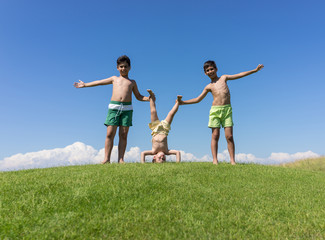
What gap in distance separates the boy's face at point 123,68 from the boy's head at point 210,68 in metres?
2.59

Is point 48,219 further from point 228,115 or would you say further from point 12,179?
point 228,115

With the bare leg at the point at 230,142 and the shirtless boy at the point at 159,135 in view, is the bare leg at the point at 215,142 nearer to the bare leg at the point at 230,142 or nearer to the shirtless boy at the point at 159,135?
the bare leg at the point at 230,142

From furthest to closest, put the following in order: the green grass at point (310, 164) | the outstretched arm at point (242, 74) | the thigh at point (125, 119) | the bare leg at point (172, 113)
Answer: the green grass at point (310, 164) < the outstretched arm at point (242, 74) < the bare leg at point (172, 113) < the thigh at point (125, 119)

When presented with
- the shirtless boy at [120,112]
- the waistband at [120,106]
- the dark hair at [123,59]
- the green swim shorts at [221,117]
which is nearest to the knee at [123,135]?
the shirtless boy at [120,112]

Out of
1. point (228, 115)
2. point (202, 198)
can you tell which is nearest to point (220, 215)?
point (202, 198)

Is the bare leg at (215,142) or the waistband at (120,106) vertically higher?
the waistband at (120,106)

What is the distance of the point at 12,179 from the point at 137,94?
4423mm

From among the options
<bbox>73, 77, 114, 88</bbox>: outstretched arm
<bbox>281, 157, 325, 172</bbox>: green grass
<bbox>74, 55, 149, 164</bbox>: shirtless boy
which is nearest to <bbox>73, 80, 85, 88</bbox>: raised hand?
<bbox>73, 77, 114, 88</bbox>: outstretched arm

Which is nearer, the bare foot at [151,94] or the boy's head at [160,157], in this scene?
the boy's head at [160,157]

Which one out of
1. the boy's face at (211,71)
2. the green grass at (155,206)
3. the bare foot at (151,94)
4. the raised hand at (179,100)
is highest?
the boy's face at (211,71)

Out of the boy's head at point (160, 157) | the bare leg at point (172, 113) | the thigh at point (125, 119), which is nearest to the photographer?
the boy's head at point (160, 157)

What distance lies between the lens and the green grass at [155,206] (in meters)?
4.02

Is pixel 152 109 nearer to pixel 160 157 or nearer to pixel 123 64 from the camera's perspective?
pixel 160 157

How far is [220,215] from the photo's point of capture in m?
4.52
